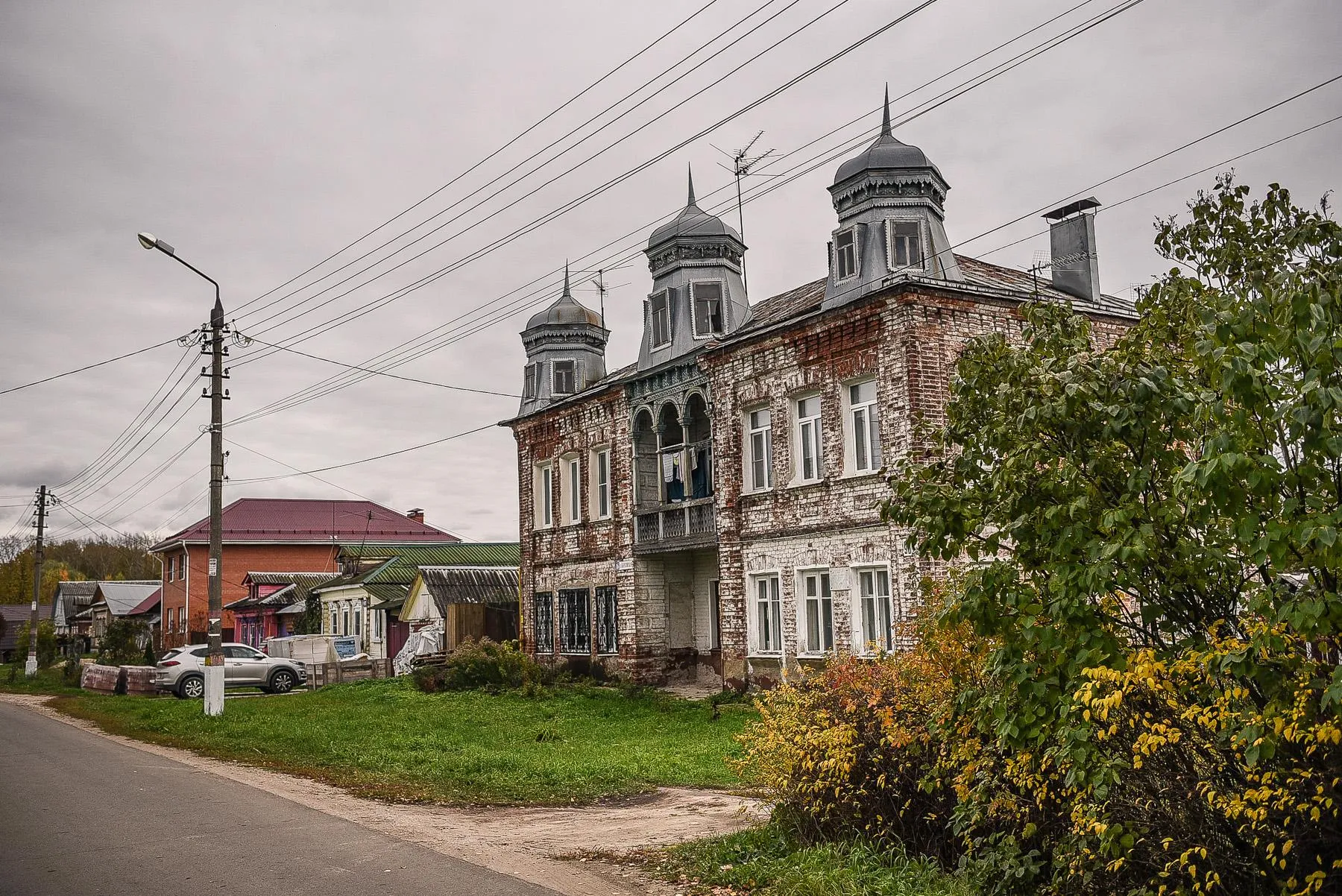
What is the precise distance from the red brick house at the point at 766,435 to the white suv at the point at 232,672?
8.82 m

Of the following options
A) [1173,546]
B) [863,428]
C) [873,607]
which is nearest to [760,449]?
[863,428]

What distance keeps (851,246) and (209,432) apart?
15.0 metres

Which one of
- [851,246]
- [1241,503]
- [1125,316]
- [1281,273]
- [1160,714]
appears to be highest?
[851,246]

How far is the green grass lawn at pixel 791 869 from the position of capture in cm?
768

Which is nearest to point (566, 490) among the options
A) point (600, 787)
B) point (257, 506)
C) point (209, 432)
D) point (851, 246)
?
point (209, 432)

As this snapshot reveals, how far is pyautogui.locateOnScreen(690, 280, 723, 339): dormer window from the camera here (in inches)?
1047

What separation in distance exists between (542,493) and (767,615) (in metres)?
11.4

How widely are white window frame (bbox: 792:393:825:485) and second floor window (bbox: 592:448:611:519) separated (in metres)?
8.43

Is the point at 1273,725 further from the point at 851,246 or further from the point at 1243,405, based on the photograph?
the point at 851,246

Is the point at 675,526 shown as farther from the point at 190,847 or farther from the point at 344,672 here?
the point at 190,847

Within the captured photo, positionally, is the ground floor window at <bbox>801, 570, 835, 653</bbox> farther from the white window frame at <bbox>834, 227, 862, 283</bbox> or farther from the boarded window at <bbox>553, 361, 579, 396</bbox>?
the boarded window at <bbox>553, 361, 579, 396</bbox>

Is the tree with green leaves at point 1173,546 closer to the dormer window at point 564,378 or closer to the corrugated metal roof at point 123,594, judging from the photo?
the dormer window at point 564,378

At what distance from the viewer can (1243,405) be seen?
16.9 feet

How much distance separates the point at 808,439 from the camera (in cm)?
2272
